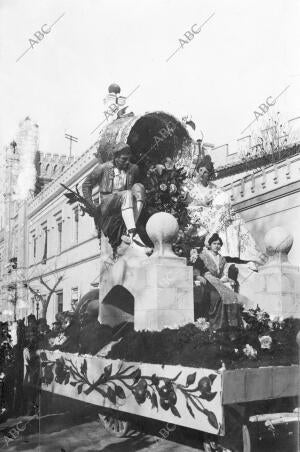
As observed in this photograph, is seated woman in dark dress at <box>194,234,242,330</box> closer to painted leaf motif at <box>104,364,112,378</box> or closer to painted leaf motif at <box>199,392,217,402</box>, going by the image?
painted leaf motif at <box>199,392,217,402</box>

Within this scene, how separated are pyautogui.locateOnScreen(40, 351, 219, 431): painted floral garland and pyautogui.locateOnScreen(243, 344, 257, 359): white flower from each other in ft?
1.64

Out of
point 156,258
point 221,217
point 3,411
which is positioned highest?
point 221,217

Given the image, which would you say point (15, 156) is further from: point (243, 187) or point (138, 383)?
point (243, 187)

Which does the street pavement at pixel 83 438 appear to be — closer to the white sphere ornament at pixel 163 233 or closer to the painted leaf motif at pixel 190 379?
the painted leaf motif at pixel 190 379

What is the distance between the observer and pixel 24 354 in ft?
25.6

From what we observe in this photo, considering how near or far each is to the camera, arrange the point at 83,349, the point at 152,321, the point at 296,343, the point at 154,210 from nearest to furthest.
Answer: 1. the point at 296,343
2. the point at 152,321
3. the point at 83,349
4. the point at 154,210

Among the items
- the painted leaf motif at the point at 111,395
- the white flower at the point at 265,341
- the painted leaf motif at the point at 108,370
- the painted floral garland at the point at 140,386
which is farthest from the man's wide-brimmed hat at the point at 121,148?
the white flower at the point at 265,341

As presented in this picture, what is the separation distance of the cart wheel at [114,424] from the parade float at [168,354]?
1 centimetres

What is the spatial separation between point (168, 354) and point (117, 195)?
2618mm

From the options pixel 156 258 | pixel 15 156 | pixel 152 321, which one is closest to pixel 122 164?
pixel 15 156

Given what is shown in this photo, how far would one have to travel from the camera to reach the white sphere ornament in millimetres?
6102

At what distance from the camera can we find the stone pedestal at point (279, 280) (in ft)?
21.9

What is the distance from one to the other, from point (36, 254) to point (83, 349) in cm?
162

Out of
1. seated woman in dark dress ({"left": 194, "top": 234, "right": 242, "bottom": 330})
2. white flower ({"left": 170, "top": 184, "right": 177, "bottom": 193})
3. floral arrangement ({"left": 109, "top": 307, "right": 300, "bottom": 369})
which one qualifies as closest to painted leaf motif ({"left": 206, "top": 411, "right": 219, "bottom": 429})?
floral arrangement ({"left": 109, "top": 307, "right": 300, "bottom": 369})
